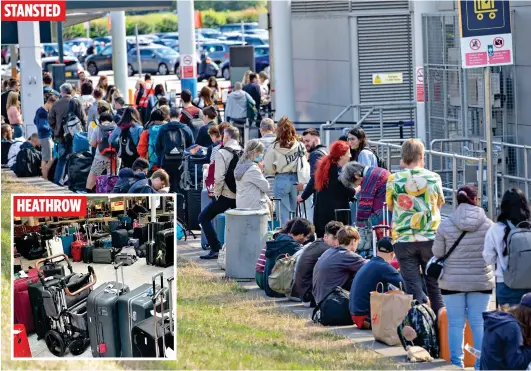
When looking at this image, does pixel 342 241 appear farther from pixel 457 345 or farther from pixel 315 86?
pixel 315 86

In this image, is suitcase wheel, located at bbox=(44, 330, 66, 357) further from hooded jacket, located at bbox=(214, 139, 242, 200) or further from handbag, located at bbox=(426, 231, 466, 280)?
hooded jacket, located at bbox=(214, 139, 242, 200)

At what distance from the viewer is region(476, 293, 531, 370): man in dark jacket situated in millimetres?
7785

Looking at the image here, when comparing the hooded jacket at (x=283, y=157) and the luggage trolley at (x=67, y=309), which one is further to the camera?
the hooded jacket at (x=283, y=157)

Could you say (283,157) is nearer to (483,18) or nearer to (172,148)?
(172,148)

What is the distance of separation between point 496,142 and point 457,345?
7.41m

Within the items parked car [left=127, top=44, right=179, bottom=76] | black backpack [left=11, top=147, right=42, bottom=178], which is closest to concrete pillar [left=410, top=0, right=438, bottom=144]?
black backpack [left=11, top=147, right=42, bottom=178]

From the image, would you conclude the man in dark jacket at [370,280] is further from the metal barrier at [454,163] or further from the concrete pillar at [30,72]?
the concrete pillar at [30,72]

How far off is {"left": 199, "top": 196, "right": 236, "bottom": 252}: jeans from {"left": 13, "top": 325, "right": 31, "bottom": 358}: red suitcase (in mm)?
7211

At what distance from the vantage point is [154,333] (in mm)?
7113

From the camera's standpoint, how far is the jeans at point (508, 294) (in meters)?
9.25

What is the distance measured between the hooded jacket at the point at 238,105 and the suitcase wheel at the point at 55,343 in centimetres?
1665

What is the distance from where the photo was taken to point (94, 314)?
24.1ft

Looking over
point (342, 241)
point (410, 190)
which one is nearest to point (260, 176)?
point (342, 241)

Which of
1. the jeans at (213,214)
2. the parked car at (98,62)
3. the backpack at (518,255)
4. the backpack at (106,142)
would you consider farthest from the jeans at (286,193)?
the parked car at (98,62)
